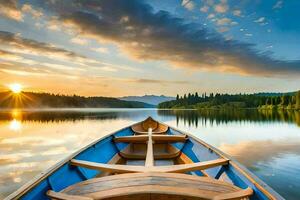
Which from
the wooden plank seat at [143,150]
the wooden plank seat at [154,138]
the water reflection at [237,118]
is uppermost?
the wooden plank seat at [154,138]

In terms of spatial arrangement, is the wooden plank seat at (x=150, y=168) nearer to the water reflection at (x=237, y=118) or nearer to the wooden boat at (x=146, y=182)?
the wooden boat at (x=146, y=182)

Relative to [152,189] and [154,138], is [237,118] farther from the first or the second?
[152,189]

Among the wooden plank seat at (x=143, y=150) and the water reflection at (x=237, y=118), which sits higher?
the wooden plank seat at (x=143, y=150)

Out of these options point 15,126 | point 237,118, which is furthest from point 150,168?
point 237,118

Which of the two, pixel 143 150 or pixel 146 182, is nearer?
pixel 146 182

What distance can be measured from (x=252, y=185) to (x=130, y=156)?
552cm

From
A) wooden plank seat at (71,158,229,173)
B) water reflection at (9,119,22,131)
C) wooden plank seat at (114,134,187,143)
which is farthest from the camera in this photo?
water reflection at (9,119,22,131)

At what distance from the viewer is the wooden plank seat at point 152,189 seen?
3062 millimetres

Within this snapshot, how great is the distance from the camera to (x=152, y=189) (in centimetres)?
314

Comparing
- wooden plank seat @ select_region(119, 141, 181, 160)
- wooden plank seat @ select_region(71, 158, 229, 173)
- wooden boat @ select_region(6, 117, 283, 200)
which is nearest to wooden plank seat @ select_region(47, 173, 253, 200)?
wooden boat @ select_region(6, 117, 283, 200)

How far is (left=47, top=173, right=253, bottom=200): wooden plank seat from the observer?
306cm

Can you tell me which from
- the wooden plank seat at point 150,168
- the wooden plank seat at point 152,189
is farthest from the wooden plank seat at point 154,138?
the wooden plank seat at point 152,189

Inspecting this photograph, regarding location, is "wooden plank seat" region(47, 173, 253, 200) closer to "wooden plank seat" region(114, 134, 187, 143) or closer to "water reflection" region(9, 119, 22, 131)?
"wooden plank seat" region(114, 134, 187, 143)

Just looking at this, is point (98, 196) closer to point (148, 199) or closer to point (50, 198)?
point (148, 199)
